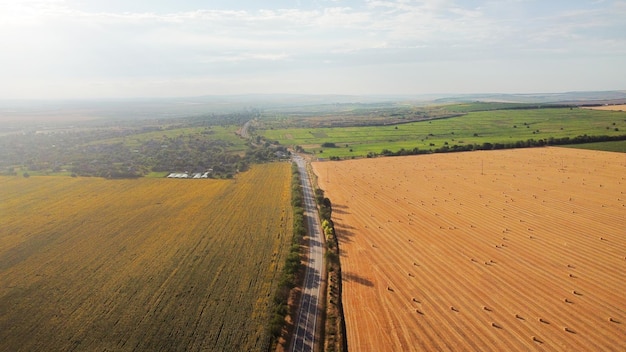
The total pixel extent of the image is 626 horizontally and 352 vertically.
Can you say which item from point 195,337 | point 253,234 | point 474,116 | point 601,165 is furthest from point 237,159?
point 474,116

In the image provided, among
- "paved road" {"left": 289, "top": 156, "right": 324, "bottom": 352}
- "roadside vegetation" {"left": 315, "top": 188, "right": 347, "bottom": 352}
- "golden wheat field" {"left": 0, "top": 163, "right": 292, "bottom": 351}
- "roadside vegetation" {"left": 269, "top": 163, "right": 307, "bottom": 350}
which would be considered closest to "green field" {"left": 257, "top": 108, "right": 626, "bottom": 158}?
"golden wheat field" {"left": 0, "top": 163, "right": 292, "bottom": 351}

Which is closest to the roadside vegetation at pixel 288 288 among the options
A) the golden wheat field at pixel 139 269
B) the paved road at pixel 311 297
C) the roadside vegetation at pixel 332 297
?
the paved road at pixel 311 297

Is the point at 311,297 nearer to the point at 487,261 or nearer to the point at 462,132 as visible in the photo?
the point at 487,261

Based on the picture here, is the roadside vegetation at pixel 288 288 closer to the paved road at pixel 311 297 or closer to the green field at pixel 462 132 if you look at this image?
the paved road at pixel 311 297

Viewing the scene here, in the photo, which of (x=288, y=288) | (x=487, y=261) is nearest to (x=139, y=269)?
(x=288, y=288)

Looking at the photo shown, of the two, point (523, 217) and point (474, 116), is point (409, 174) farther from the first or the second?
point (474, 116)

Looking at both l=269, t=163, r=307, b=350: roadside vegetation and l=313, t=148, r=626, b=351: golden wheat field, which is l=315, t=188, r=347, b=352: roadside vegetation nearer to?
l=313, t=148, r=626, b=351: golden wheat field
